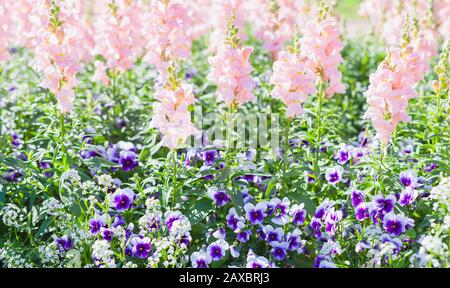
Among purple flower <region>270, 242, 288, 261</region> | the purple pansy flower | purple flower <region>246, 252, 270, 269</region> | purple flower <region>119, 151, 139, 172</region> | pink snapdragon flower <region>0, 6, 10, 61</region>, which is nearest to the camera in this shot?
purple flower <region>246, 252, 270, 269</region>

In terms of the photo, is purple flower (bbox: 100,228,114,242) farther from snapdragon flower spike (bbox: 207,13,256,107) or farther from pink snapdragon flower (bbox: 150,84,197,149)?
snapdragon flower spike (bbox: 207,13,256,107)

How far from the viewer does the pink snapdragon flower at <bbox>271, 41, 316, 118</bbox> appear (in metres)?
4.79

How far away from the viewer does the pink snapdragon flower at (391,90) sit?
4715 mm

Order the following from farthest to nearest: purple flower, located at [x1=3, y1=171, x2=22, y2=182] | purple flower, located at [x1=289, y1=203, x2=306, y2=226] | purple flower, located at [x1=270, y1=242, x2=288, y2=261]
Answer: purple flower, located at [x1=3, y1=171, x2=22, y2=182] → purple flower, located at [x1=289, y1=203, x2=306, y2=226] → purple flower, located at [x1=270, y1=242, x2=288, y2=261]

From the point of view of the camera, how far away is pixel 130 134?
634 cm

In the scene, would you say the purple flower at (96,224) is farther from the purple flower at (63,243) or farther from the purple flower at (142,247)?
the purple flower at (142,247)

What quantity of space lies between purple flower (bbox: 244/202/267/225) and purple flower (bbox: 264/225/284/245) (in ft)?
0.25

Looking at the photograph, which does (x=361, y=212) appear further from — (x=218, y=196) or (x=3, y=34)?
(x=3, y=34)

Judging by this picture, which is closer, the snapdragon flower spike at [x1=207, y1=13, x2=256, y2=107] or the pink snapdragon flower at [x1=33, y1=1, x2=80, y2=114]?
the snapdragon flower spike at [x1=207, y1=13, x2=256, y2=107]

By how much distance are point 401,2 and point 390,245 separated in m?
5.25

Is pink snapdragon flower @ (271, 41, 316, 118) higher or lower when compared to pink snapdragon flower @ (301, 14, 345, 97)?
lower

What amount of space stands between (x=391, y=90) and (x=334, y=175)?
2.59 feet

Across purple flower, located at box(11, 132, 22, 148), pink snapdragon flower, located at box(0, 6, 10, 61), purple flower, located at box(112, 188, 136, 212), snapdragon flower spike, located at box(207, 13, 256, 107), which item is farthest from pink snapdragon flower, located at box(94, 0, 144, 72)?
purple flower, located at box(112, 188, 136, 212)

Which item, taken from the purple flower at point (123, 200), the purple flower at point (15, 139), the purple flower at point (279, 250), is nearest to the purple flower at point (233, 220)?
the purple flower at point (279, 250)
